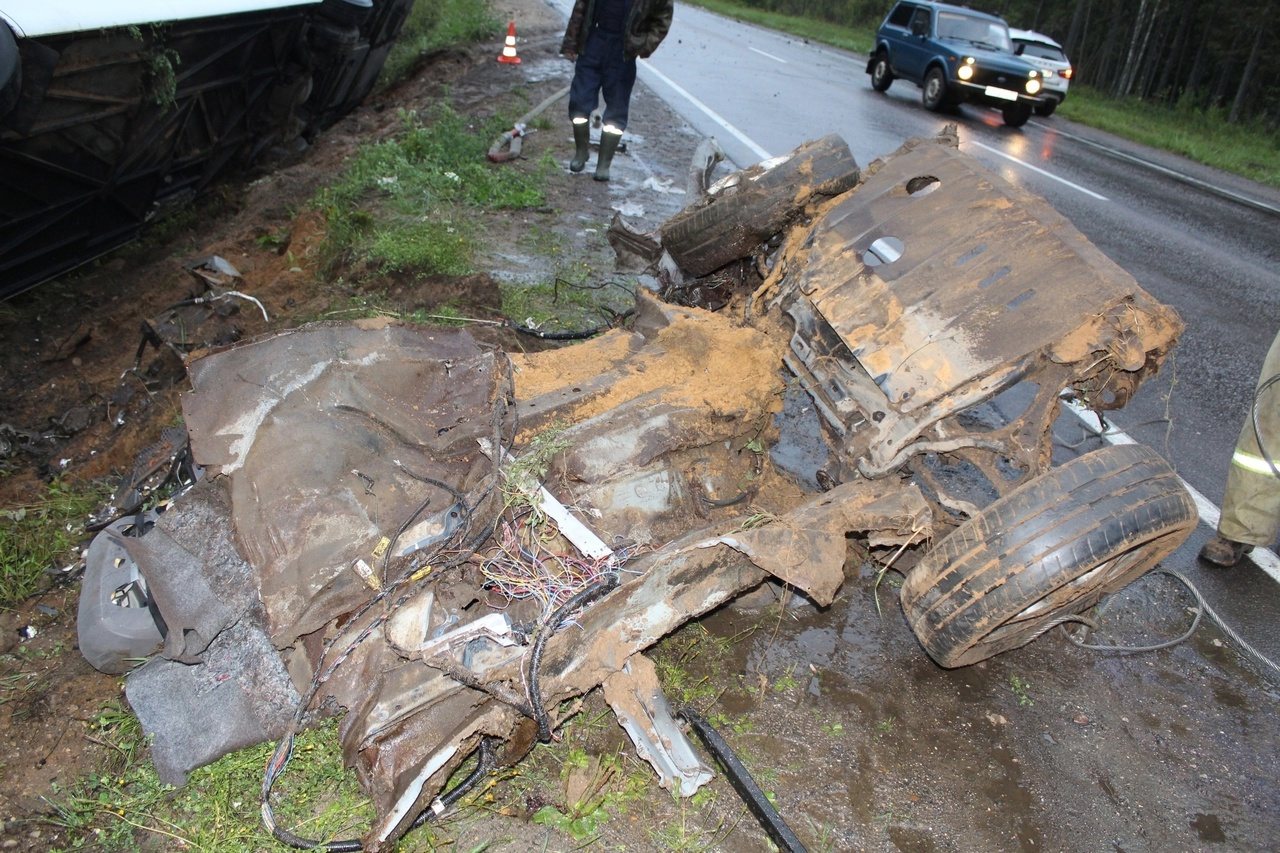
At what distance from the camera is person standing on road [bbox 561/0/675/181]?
7383mm

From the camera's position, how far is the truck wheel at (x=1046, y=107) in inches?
629

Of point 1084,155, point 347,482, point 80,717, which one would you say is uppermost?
point 347,482

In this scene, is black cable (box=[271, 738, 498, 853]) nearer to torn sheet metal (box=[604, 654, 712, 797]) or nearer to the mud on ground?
the mud on ground

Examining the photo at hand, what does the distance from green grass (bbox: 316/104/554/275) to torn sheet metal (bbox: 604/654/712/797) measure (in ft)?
12.2

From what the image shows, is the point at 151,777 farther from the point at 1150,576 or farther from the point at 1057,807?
the point at 1150,576

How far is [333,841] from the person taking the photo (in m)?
2.49

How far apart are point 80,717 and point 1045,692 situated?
366 cm

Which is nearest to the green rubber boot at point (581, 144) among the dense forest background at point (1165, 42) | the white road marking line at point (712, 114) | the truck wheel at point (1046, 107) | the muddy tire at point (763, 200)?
the white road marking line at point (712, 114)

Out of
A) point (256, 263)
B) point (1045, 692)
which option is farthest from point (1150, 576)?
point (256, 263)

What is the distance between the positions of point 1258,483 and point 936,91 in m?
12.7

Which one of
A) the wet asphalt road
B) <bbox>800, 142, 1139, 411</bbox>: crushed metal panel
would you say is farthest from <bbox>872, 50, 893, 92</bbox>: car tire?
<bbox>800, 142, 1139, 411</bbox>: crushed metal panel

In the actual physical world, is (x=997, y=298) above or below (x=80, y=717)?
above

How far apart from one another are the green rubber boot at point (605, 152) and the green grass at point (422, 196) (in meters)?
0.52

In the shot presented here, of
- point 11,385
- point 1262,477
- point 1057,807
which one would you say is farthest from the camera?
point 11,385
